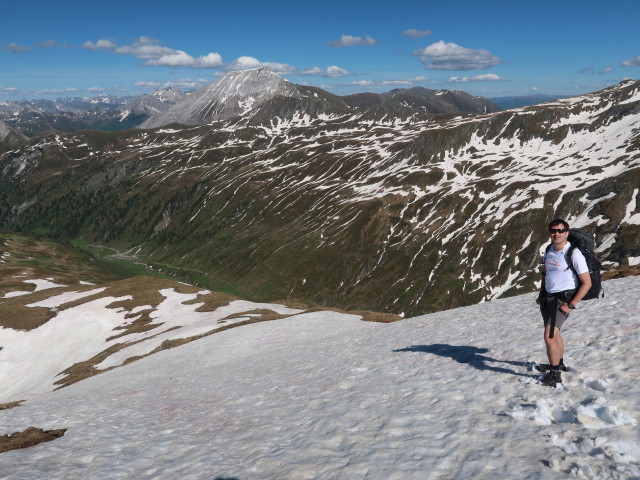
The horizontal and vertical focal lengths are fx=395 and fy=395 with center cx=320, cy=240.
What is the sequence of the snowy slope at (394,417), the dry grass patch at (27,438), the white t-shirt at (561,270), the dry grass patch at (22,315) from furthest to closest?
the dry grass patch at (22,315) → the dry grass patch at (27,438) → the white t-shirt at (561,270) → the snowy slope at (394,417)

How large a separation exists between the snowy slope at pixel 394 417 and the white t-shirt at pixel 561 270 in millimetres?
2981

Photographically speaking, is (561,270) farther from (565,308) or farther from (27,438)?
(27,438)

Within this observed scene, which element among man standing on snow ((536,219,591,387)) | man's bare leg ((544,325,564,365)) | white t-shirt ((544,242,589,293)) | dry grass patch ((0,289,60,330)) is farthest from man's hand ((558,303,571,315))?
dry grass patch ((0,289,60,330))

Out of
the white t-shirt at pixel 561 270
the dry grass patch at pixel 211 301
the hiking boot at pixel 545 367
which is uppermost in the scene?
the white t-shirt at pixel 561 270

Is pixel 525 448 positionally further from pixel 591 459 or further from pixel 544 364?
pixel 544 364

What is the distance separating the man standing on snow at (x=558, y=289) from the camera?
12922 millimetres

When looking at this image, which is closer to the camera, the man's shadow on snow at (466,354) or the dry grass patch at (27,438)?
the dry grass patch at (27,438)

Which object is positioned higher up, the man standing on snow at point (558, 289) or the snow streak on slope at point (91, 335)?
the man standing on snow at point (558, 289)

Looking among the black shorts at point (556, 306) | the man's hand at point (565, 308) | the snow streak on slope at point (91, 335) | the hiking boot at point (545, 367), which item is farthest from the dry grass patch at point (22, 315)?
the man's hand at point (565, 308)

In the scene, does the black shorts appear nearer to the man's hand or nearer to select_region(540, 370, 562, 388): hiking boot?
the man's hand

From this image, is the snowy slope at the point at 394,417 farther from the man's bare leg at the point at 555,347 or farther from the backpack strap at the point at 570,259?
the backpack strap at the point at 570,259

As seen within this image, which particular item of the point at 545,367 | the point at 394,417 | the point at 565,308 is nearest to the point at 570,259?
the point at 565,308

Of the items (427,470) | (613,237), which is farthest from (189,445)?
(613,237)

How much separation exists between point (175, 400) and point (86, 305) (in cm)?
7633
